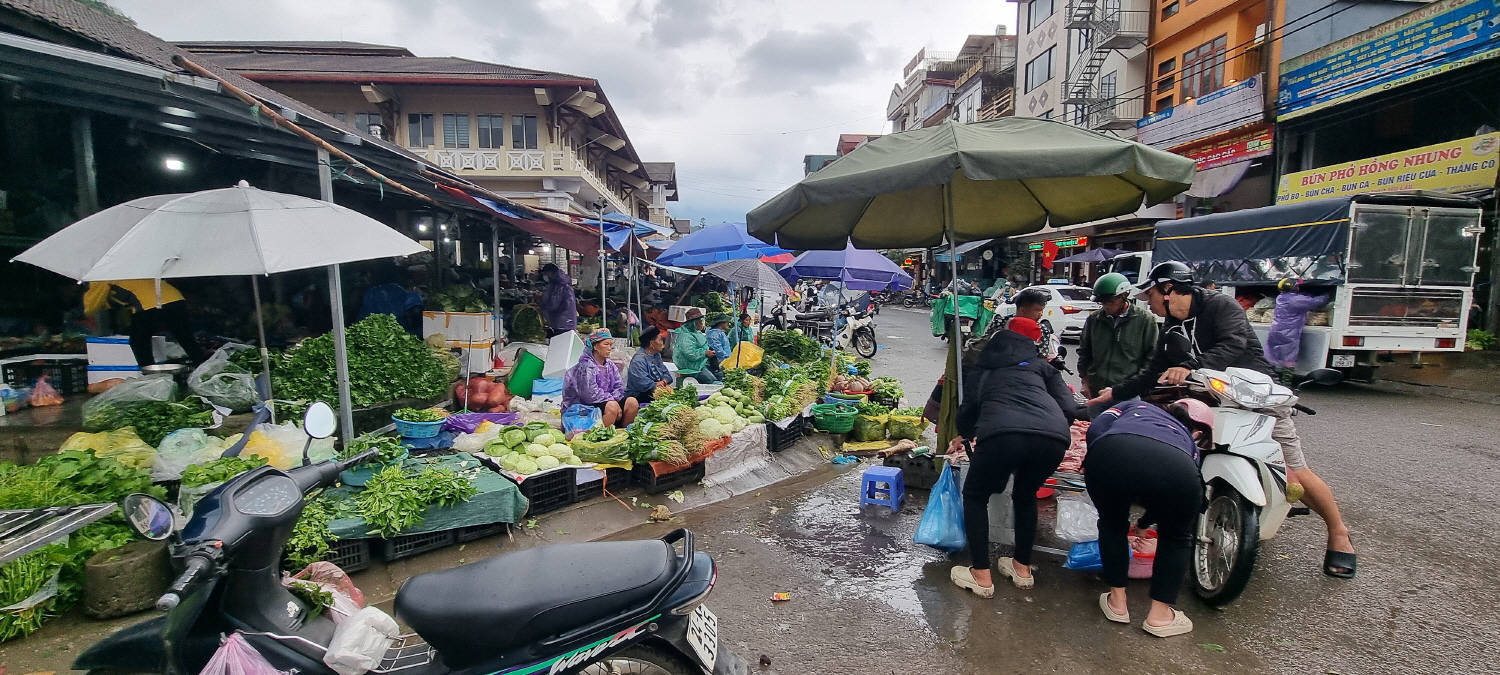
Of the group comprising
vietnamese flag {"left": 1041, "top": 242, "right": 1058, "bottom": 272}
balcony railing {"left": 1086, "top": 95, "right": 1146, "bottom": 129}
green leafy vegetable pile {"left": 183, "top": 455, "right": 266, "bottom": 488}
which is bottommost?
green leafy vegetable pile {"left": 183, "top": 455, "right": 266, "bottom": 488}

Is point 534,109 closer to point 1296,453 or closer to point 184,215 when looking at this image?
point 184,215

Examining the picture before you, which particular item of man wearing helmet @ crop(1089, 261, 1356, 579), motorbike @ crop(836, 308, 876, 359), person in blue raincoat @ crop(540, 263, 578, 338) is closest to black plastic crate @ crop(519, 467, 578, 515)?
man wearing helmet @ crop(1089, 261, 1356, 579)

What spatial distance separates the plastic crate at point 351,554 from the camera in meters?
3.86

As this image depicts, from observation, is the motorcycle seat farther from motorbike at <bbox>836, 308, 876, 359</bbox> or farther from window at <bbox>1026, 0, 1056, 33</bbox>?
window at <bbox>1026, 0, 1056, 33</bbox>

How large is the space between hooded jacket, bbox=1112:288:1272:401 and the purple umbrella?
22.7 feet

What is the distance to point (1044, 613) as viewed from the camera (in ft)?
11.5

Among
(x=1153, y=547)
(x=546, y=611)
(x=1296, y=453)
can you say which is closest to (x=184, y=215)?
(x=546, y=611)

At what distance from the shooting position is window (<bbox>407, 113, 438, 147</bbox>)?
2239cm

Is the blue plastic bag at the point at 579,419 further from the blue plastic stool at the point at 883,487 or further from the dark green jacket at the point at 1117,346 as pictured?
the dark green jacket at the point at 1117,346

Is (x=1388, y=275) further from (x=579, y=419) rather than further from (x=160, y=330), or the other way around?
(x=160, y=330)

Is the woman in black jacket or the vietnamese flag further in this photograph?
the vietnamese flag

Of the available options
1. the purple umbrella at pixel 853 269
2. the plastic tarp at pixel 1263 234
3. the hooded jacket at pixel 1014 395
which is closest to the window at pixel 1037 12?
the plastic tarp at pixel 1263 234

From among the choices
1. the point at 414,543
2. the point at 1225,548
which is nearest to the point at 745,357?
the point at 414,543

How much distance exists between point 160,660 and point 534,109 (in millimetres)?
22591
